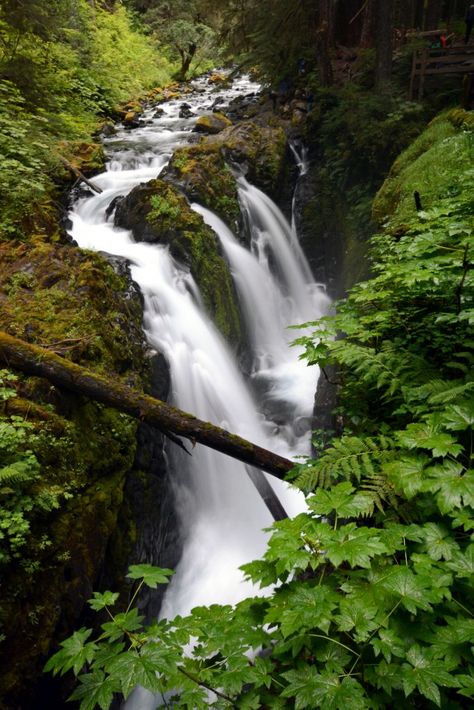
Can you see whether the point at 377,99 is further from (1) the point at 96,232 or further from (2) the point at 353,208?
(1) the point at 96,232

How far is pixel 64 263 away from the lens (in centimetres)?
518

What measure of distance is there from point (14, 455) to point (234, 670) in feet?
7.33

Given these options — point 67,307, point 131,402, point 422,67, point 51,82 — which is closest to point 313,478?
point 131,402

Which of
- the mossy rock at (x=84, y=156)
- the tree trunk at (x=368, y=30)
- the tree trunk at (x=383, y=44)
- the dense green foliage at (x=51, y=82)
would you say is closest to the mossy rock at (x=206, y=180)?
the mossy rock at (x=84, y=156)

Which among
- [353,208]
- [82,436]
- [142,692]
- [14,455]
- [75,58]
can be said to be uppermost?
[75,58]

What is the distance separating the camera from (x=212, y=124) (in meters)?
15.4

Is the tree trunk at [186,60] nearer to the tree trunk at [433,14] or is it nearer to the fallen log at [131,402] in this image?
the tree trunk at [433,14]

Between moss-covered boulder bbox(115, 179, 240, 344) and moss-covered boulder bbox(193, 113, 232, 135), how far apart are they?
7754 millimetres

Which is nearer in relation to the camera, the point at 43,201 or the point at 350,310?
the point at 350,310

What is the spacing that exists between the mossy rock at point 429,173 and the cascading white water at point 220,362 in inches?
134

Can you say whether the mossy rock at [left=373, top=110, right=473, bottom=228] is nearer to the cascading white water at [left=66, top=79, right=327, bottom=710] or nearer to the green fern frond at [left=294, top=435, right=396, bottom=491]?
the green fern frond at [left=294, top=435, right=396, bottom=491]

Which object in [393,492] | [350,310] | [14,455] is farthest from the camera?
[350,310]

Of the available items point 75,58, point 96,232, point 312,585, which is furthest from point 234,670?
point 75,58

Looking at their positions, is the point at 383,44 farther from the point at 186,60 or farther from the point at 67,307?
the point at 186,60
